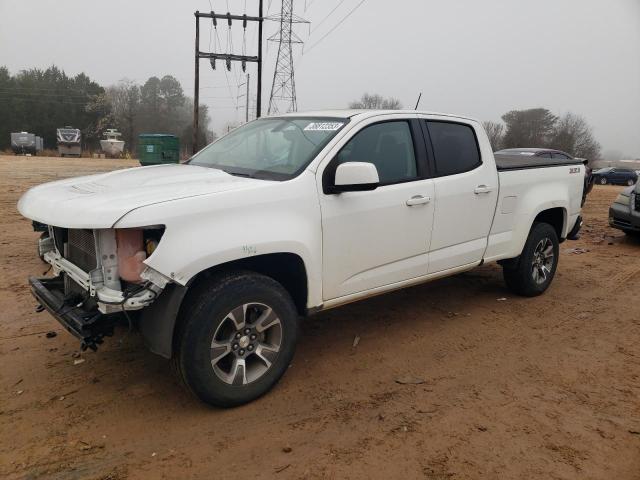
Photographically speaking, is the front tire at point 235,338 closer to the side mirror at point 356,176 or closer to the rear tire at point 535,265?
the side mirror at point 356,176

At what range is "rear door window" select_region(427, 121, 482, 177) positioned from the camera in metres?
4.25

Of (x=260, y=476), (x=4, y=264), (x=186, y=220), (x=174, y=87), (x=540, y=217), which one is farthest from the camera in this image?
(x=174, y=87)

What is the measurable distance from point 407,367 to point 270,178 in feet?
5.75

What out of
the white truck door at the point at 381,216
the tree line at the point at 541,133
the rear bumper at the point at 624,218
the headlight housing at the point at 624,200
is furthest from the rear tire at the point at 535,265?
the tree line at the point at 541,133

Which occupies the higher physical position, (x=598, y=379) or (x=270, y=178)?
(x=270, y=178)

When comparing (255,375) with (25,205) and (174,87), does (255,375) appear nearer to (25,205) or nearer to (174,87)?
(25,205)

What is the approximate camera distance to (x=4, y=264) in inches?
240

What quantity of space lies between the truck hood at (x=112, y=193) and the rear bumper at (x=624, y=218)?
818 cm

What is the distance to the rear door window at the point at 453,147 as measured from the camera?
4250mm

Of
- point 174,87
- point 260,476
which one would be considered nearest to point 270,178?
point 260,476

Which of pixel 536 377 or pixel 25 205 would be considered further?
pixel 536 377

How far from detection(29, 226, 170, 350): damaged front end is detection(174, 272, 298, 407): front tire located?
31 centimetres

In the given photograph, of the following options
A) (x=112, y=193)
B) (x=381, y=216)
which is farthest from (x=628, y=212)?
(x=112, y=193)

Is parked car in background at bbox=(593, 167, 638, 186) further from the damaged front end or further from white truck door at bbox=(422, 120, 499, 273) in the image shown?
the damaged front end
